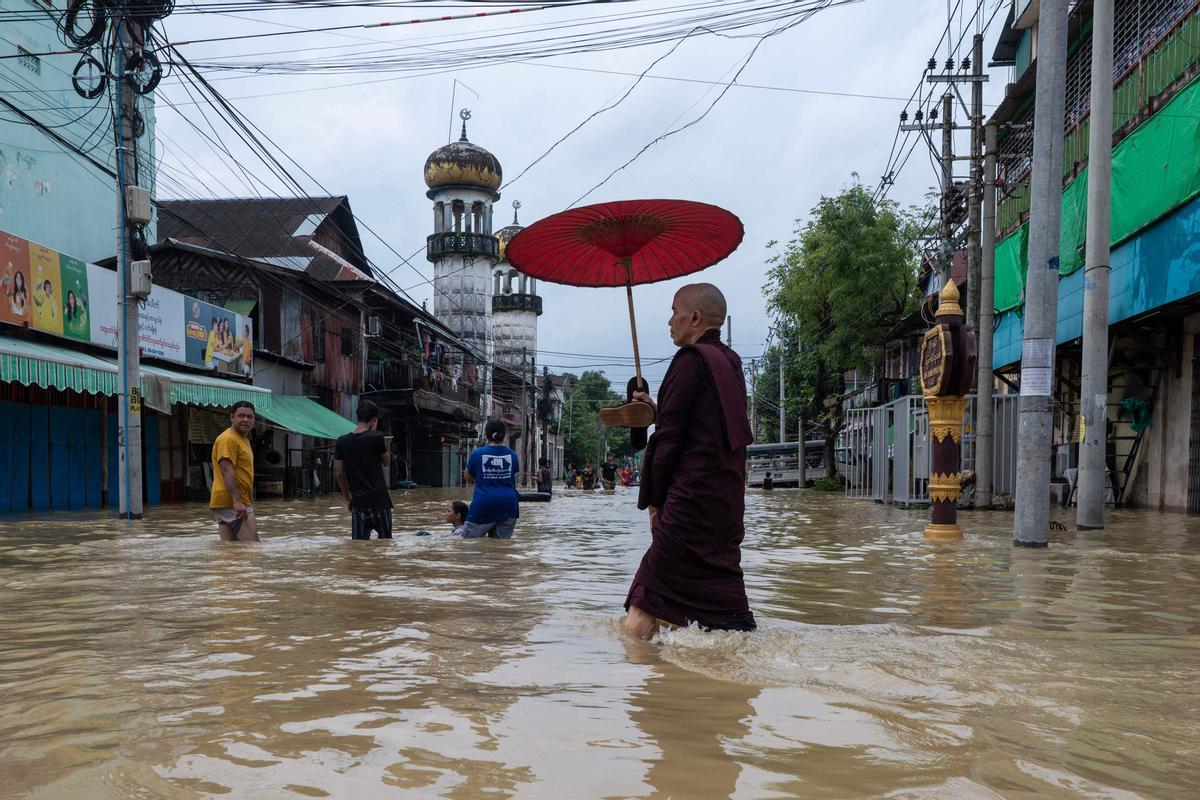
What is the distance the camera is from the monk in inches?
175

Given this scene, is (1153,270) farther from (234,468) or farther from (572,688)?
(572,688)

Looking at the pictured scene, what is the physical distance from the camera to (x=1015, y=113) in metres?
24.9

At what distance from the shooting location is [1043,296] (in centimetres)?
1000

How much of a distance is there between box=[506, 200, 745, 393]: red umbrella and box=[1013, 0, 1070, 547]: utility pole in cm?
547

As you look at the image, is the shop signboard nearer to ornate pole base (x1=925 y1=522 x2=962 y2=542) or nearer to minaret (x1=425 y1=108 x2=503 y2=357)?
ornate pole base (x1=925 y1=522 x2=962 y2=542)

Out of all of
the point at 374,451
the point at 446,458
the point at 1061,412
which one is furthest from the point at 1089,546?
the point at 446,458

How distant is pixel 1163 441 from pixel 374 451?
46.9 ft

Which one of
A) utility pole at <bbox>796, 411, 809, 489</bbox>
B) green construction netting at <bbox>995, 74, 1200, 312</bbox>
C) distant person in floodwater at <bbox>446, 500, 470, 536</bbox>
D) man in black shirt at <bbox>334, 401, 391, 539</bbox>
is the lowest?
utility pole at <bbox>796, 411, 809, 489</bbox>

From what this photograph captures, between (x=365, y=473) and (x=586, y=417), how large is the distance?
8578 cm

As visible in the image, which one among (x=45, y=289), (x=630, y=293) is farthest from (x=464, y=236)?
(x=630, y=293)

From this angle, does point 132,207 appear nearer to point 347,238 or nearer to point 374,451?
point 374,451

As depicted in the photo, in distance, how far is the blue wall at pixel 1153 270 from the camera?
503 inches

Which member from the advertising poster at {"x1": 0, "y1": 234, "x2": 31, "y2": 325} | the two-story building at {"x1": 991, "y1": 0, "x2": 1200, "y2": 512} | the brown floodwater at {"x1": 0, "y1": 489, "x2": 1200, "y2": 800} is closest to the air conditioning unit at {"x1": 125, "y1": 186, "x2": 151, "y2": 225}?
the advertising poster at {"x1": 0, "y1": 234, "x2": 31, "y2": 325}

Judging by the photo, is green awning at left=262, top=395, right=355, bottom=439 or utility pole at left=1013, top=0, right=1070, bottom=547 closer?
utility pole at left=1013, top=0, right=1070, bottom=547
